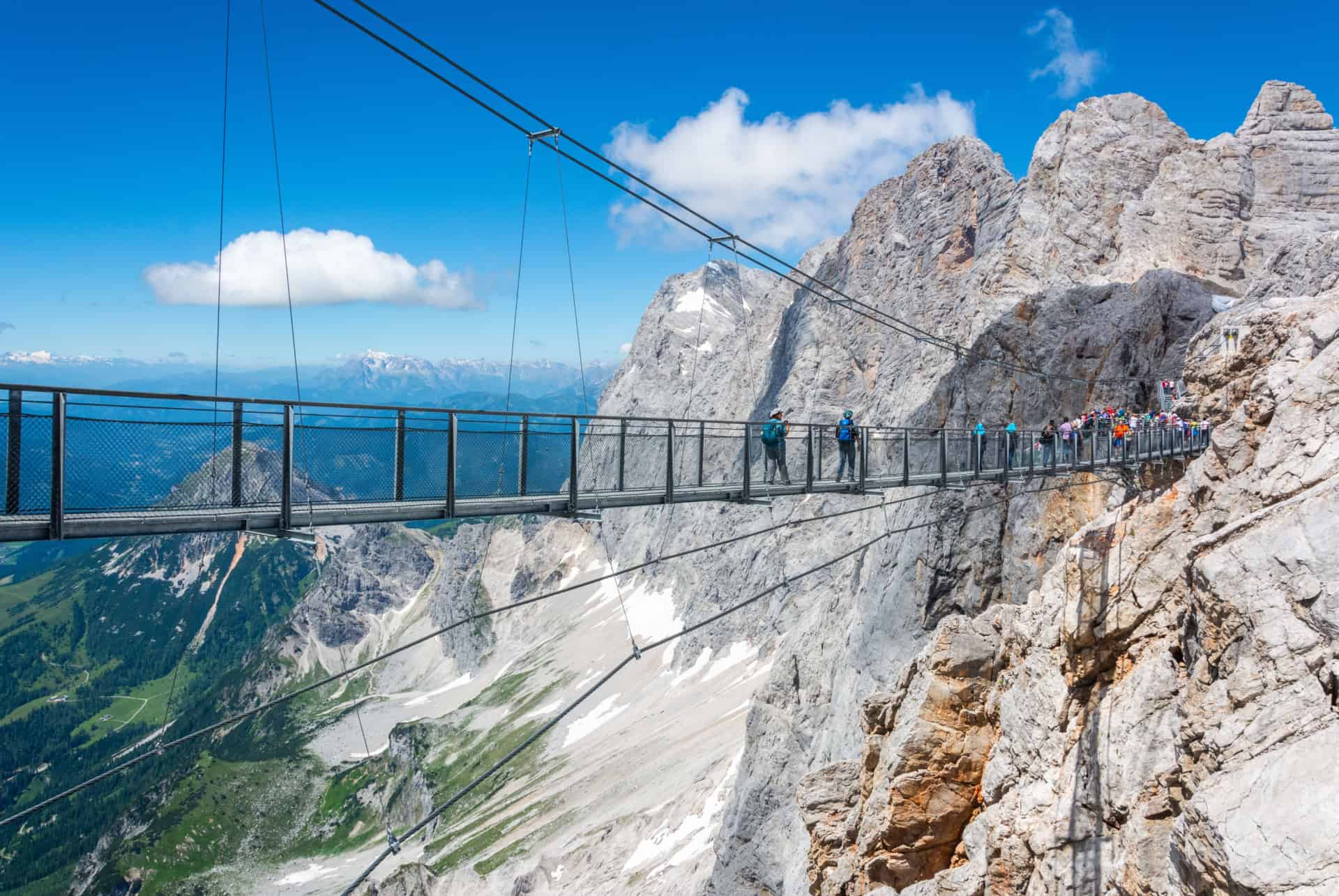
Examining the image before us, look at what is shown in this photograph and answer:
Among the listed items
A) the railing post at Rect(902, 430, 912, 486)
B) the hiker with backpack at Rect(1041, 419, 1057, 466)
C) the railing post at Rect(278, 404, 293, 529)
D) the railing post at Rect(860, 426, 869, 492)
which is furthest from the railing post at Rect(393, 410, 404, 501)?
the hiker with backpack at Rect(1041, 419, 1057, 466)

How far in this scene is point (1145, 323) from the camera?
37844 mm

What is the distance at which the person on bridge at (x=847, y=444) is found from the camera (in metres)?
16.6

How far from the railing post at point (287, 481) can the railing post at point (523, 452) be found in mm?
3190

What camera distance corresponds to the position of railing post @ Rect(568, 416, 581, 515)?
37.5 feet

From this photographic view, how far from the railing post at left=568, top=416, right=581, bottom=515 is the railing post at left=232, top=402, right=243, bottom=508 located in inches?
158

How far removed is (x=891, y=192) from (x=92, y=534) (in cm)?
8616

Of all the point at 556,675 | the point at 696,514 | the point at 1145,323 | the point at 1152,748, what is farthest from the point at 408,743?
the point at 1152,748

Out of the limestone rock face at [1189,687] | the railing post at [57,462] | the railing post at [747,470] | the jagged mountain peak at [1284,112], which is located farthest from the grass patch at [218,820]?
the jagged mountain peak at [1284,112]

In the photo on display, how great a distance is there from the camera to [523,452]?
458 inches

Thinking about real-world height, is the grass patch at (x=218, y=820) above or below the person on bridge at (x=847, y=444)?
below

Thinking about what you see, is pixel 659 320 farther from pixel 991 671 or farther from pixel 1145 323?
pixel 991 671

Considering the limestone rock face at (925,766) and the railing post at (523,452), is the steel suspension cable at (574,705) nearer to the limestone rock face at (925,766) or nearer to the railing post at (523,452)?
the railing post at (523,452)

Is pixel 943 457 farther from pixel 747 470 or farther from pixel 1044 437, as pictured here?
pixel 747 470

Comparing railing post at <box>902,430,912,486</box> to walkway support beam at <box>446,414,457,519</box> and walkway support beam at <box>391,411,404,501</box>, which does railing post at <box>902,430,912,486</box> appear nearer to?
walkway support beam at <box>446,414,457,519</box>
